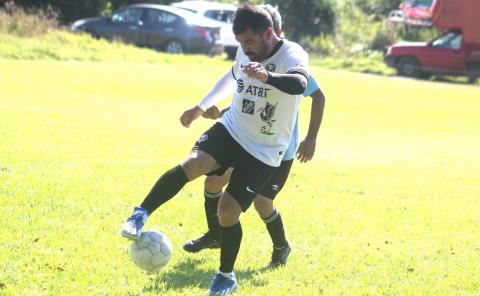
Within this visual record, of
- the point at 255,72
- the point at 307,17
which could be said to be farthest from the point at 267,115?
the point at 307,17

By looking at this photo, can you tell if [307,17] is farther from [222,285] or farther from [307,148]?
[222,285]

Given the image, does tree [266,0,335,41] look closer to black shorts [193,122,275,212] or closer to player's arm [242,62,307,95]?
black shorts [193,122,275,212]

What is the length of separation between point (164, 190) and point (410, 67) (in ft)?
87.3

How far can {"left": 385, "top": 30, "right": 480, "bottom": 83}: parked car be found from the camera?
98.2ft

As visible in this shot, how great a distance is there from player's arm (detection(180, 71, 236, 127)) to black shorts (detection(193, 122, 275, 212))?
22 cm

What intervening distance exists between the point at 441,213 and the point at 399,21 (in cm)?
2991

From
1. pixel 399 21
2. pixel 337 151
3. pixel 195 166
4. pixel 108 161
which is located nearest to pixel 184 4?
pixel 399 21

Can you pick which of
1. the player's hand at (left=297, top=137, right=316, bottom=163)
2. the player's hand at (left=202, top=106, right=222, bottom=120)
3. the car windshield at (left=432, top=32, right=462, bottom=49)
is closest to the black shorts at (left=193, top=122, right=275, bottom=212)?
the player's hand at (left=297, top=137, right=316, bottom=163)

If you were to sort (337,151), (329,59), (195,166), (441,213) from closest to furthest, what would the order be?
1. (195,166)
2. (441,213)
3. (337,151)
4. (329,59)

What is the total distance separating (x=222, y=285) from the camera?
17.3ft

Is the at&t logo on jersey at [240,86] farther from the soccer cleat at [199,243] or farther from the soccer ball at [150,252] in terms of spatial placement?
the soccer cleat at [199,243]

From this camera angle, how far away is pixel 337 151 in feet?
43.6

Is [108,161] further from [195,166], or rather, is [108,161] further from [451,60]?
[451,60]

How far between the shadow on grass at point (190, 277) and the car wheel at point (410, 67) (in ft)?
84.5
